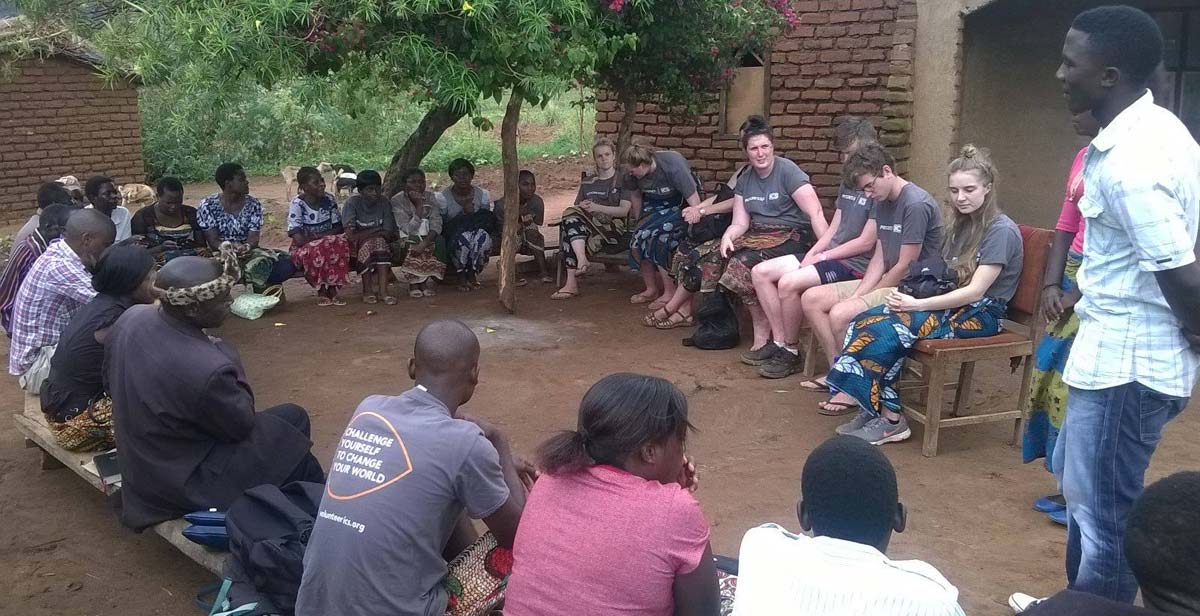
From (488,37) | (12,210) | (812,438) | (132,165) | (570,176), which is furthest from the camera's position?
(570,176)

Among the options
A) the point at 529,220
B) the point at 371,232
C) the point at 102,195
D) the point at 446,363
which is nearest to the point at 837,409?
the point at 446,363

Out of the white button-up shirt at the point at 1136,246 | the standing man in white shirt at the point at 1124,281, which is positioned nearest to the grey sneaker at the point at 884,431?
the standing man in white shirt at the point at 1124,281

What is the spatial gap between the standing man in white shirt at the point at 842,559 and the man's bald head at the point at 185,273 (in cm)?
238

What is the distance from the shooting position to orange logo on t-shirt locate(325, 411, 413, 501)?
8.70ft

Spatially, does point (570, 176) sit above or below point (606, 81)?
below

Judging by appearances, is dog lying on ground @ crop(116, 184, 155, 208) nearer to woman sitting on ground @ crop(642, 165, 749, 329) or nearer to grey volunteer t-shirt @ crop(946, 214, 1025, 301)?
woman sitting on ground @ crop(642, 165, 749, 329)

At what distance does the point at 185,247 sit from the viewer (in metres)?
7.95

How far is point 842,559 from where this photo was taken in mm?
1964

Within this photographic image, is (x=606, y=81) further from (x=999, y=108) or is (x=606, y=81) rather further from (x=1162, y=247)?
(x=1162, y=247)

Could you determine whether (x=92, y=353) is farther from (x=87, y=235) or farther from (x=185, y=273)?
(x=185, y=273)

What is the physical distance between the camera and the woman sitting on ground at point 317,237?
27.1ft

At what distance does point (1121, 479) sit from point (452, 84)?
14.5 feet

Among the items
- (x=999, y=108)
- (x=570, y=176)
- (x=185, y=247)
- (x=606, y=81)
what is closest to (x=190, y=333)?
(x=185, y=247)

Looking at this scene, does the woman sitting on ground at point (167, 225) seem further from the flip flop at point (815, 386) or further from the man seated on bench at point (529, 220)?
the flip flop at point (815, 386)
